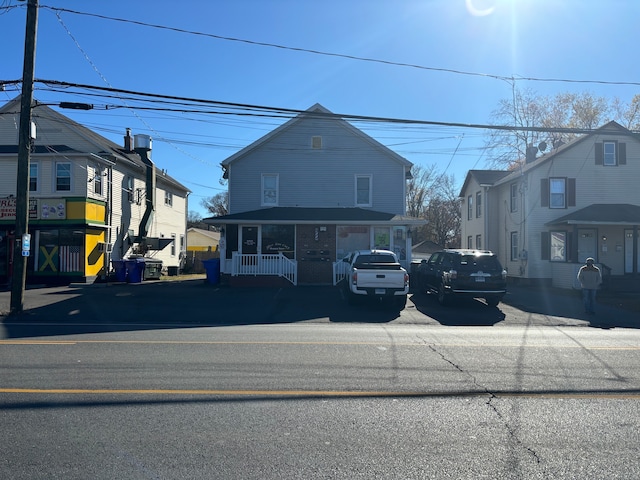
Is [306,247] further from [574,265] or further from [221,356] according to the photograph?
[221,356]

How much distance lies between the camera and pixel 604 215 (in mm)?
23094

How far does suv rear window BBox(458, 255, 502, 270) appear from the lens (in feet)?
49.9

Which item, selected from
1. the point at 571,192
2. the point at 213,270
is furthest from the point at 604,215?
the point at 213,270

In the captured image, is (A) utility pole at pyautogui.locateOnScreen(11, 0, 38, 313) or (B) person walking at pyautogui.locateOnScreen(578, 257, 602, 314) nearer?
(A) utility pole at pyautogui.locateOnScreen(11, 0, 38, 313)

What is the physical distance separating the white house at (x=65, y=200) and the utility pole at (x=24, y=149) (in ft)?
28.8

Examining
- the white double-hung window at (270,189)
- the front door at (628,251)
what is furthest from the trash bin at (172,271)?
the front door at (628,251)

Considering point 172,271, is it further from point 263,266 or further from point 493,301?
point 493,301

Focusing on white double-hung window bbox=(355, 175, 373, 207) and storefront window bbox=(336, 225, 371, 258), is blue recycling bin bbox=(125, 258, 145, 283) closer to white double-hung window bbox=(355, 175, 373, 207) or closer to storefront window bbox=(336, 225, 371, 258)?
storefront window bbox=(336, 225, 371, 258)

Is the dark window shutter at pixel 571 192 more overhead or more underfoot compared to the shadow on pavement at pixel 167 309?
more overhead

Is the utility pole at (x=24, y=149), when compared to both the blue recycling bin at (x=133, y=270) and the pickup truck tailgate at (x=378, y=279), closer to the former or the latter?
the blue recycling bin at (x=133, y=270)

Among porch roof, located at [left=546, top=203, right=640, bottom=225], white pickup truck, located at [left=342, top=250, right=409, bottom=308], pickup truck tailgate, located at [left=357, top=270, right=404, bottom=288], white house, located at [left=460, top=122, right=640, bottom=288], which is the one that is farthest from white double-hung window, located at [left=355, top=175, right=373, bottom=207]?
pickup truck tailgate, located at [left=357, top=270, right=404, bottom=288]

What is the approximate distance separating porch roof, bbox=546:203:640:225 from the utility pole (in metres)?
21.5

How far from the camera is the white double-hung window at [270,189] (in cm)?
2433

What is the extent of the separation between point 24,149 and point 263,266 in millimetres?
10045
